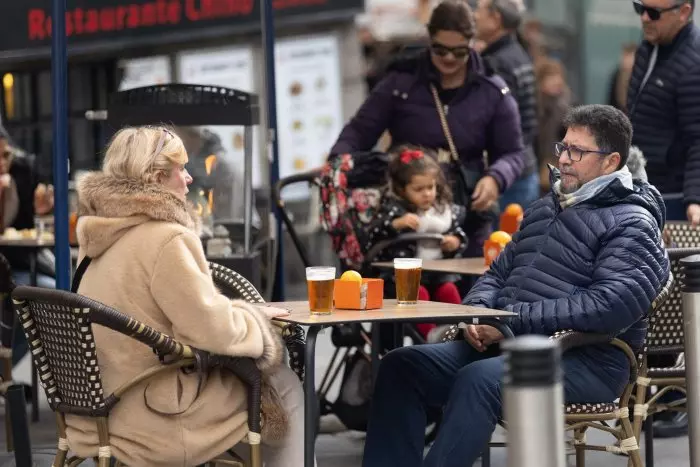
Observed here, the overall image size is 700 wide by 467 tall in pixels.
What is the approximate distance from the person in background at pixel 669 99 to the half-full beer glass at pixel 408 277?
8.05ft

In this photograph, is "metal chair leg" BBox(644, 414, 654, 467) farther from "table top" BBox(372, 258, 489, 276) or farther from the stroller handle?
the stroller handle

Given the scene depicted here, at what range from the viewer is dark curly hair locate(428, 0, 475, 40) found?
7.62m

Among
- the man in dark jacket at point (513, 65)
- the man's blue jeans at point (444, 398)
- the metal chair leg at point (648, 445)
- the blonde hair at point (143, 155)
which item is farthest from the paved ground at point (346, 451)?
the blonde hair at point (143, 155)

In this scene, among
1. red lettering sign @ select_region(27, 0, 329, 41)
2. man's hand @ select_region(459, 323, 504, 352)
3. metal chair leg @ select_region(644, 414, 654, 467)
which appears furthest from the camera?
red lettering sign @ select_region(27, 0, 329, 41)

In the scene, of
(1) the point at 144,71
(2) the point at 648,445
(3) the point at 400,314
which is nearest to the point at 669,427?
(2) the point at 648,445

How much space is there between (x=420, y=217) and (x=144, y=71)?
125 inches

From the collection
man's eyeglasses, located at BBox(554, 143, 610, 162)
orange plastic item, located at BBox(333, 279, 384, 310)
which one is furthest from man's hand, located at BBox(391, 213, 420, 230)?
orange plastic item, located at BBox(333, 279, 384, 310)

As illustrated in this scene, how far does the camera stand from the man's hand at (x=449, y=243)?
7324 millimetres

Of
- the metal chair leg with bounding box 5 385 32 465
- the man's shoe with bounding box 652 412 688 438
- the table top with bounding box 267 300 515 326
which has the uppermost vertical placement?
the table top with bounding box 267 300 515 326

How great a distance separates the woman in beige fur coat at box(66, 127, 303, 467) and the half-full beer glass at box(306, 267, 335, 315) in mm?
174

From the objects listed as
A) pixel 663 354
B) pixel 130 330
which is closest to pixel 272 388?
pixel 130 330

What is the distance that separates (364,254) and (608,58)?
12795mm

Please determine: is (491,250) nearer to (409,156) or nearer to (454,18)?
(409,156)

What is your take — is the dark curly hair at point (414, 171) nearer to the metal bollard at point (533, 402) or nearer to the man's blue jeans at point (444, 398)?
the man's blue jeans at point (444, 398)
